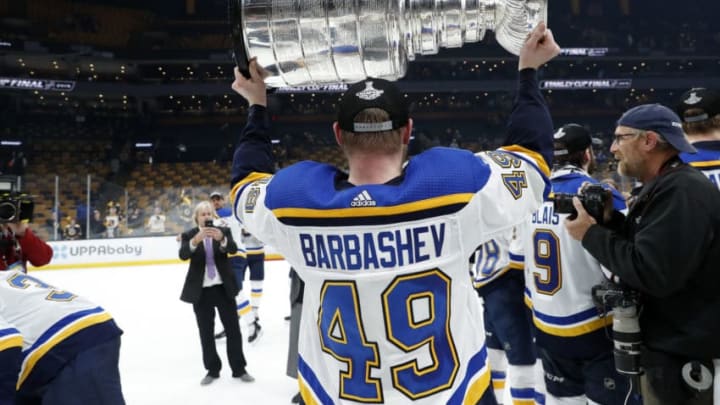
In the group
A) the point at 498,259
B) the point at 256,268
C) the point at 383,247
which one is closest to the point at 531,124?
the point at 383,247

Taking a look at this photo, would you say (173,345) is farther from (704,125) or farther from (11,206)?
(704,125)

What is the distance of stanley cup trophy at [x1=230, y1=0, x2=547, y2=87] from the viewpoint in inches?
48.4

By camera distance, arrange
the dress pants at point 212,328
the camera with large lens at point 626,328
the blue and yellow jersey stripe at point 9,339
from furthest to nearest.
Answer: the dress pants at point 212,328, the camera with large lens at point 626,328, the blue and yellow jersey stripe at point 9,339

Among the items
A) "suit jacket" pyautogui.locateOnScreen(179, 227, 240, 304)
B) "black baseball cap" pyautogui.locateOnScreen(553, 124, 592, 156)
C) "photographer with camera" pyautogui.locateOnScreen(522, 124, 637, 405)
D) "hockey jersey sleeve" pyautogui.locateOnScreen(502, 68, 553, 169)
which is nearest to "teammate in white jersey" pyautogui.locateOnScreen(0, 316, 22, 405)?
"hockey jersey sleeve" pyautogui.locateOnScreen(502, 68, 553, 169)

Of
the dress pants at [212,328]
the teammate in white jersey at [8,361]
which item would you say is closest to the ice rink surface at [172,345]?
the dress pants at [212,328]

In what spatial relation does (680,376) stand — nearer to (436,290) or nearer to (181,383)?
(436,290)

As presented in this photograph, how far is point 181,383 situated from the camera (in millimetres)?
4285

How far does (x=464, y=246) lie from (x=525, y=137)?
289 mm

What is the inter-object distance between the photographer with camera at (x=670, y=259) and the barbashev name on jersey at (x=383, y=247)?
2.77 feet

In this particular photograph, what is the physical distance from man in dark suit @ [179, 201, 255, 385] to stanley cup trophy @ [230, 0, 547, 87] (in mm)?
3245

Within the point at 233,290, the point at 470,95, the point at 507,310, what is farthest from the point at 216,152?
the point at 507,310

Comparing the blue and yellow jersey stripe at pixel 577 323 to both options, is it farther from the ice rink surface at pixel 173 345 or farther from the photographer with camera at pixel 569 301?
the ice rink surface at pixel 173 345

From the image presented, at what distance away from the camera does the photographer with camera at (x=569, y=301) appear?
2.24 metres

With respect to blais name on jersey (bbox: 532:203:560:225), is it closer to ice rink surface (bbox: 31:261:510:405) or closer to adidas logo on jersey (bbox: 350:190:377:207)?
adidas logo on jersey (bbox: 350:190:377:207)
